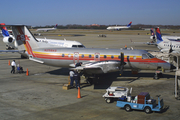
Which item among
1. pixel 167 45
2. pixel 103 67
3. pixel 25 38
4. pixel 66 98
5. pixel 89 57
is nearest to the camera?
pixel 66 98

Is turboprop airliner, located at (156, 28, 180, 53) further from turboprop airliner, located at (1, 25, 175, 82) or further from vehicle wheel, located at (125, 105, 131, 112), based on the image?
vehicle wheel, located at (125, 105, 131, 112)

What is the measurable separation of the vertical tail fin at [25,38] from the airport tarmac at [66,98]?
333cm

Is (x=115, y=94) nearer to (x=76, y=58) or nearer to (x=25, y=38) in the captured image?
(x=76, y=58)

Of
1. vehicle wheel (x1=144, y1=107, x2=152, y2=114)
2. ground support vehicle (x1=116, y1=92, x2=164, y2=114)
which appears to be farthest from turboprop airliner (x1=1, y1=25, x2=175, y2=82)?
vehicle wheel (x1=144, y1=107, x2=152, y2=114)

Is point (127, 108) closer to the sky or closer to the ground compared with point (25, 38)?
closer to the ground

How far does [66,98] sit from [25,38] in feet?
37.4

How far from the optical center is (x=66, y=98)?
52.0ft

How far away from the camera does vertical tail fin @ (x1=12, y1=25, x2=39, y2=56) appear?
23852mm

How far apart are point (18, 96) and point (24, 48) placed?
30.3ft

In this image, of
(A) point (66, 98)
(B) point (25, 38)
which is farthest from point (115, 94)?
(B) point (25, 38)

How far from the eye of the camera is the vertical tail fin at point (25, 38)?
23.9 meters

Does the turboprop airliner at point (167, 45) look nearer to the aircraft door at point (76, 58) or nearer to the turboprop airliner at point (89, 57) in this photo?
the turboprop airliner at point (89, 57)

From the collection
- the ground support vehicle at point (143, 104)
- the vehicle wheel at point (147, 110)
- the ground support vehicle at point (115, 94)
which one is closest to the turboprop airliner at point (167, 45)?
the ground support vehicle at point (115, 94)

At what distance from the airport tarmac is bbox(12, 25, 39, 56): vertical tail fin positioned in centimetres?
333
